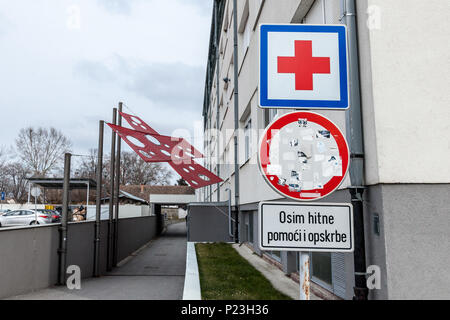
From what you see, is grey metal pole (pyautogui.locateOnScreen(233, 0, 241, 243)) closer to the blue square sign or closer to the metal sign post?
Result: the blue square sign

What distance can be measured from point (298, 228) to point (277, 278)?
4.82m

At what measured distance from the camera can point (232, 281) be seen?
21.3 ft

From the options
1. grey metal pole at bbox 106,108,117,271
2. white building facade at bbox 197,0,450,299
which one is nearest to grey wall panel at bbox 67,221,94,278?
grey metal pole at bbox 106,108,117,271

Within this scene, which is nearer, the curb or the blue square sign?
the blue square sign

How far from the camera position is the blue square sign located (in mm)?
2775

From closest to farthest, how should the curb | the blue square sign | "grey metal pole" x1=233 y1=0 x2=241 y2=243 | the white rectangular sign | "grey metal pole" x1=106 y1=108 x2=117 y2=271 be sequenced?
1. the white rectangular sign
2. the blue square sign
3. the curb
4. "grey metal pole" x1=106 y1=108 x2=117 y2=271
5. "grey metal pole" x1=233 y1=0 x2=241 y2=243

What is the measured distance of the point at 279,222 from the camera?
2.42 meters

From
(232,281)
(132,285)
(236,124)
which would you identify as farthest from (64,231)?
(236,124)

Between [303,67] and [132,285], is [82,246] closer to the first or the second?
[132,285]

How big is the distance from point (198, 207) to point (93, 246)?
196 inches

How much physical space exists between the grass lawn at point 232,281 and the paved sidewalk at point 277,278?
0.13 m
